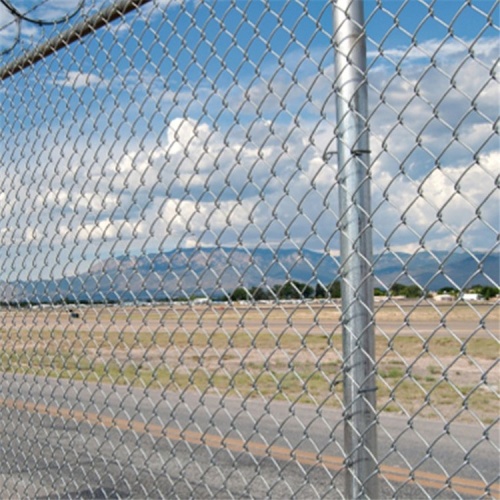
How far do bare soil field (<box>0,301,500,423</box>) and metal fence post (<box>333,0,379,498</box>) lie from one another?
0.26 ft

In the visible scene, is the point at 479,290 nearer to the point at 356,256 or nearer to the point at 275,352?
the point at 356,256

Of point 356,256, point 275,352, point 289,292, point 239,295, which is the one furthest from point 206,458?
point 356,256

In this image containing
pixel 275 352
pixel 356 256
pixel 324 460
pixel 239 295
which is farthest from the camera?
pixel 324 460

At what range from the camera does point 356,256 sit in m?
2.25

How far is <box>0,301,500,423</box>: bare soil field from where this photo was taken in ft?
Result: 7.98

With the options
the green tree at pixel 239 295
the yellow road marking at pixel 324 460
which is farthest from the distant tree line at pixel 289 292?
the yellow road marking at pixel 324 460

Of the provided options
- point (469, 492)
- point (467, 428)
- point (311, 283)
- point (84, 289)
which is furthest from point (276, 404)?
point (311, 283)

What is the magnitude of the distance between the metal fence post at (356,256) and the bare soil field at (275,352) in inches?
3.2

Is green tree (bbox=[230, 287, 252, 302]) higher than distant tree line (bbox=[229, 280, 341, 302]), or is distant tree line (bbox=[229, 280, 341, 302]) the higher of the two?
distant tree line (bbox=[229, 280, 341, 302])

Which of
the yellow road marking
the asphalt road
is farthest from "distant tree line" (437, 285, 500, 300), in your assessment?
the yellow road marking

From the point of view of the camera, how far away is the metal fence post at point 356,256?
7.38ft

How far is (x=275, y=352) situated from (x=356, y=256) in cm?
250

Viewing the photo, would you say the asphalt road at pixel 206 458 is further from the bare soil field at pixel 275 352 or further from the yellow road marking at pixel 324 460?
the bare soil field at pixel 275 352

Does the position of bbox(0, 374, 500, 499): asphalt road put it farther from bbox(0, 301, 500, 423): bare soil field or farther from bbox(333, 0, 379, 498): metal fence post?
bbox(333, 0, 379, 498): metal fence post
